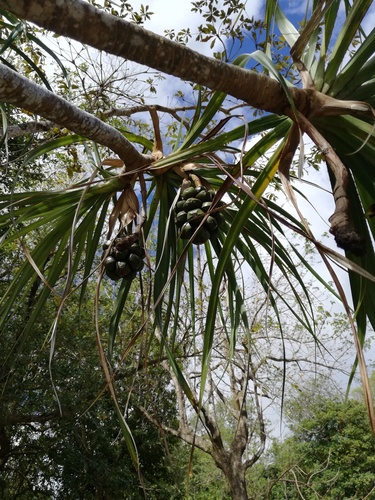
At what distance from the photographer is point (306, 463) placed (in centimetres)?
1428

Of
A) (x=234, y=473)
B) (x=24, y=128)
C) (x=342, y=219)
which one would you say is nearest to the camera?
(x=342, y=219)

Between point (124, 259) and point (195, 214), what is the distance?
0.21 m

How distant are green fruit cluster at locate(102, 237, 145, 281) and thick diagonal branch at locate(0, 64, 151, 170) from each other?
0.61 feet

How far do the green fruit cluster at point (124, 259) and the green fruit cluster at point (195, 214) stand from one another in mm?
116

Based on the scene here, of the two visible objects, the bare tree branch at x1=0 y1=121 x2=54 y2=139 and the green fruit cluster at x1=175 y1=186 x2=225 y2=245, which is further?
the bare tree branch at x1=0 y1=121 x2=54 y2=139

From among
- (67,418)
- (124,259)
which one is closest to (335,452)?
(67,418)

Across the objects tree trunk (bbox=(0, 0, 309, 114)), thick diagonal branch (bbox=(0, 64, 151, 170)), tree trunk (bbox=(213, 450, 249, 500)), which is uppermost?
tree trunk (bbox=(213, 450, 249, 500))

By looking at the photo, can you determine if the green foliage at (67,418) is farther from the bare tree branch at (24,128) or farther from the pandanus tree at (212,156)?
the pandanus tree at (212,156)

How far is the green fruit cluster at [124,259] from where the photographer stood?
4.10ft

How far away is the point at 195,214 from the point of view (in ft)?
3.81

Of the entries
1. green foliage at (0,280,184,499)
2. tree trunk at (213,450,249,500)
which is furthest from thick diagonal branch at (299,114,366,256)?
tree trunk at (213,450,249,500)

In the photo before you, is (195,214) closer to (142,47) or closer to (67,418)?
(142,47)

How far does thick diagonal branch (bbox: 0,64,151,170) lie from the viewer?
0.95 meters

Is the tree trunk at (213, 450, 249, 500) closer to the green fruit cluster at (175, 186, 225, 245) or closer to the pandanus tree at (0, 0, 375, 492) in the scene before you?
the pandanus tree at (0, 0, 375, 492)
